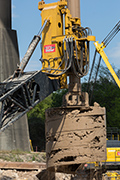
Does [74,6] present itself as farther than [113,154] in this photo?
No

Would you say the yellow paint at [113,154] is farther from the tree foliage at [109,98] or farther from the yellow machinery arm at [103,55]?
the tree foliage at [109,98]

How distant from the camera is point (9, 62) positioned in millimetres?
38344

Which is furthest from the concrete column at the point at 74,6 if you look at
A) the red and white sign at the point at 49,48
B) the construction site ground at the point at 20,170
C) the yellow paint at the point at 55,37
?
the construction site ground at the point at 20,170

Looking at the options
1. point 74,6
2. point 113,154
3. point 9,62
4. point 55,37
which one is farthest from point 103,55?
point 55,37

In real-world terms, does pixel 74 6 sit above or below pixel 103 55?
below

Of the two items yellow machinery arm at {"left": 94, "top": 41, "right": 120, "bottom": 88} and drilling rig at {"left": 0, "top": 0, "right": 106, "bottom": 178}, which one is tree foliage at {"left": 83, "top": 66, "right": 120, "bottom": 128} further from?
drilling rig at {"left": 0, "top": 0, "right": 106, "bottom": 178}

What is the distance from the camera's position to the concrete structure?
37375mm

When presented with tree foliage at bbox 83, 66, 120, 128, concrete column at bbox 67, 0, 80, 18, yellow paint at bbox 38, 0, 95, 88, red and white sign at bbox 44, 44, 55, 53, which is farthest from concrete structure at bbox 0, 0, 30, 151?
red and white sign at bbox 44, 44, 55, 53

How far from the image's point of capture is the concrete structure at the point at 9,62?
1471 inches

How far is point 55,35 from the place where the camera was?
52.0 feet

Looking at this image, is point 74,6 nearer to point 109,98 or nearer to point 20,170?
point 20,170

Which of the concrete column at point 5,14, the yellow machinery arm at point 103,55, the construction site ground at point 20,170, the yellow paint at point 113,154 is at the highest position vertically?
the concrete column at point 5,14

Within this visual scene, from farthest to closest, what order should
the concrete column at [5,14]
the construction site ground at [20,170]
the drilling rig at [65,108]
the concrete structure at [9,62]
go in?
the concrete column at [5,14]
the concrete structure at [9,62]
the construction site ground at [20,170]
the drilling rig at [65,108]

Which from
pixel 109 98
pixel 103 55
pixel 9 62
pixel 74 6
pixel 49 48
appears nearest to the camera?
pixel 49 48
